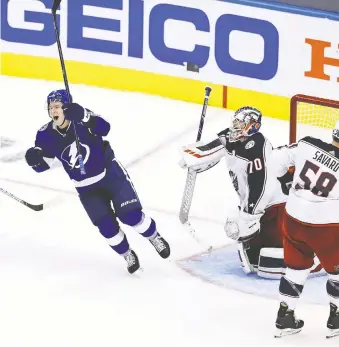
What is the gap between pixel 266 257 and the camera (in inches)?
284

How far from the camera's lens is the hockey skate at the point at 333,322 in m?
6.51

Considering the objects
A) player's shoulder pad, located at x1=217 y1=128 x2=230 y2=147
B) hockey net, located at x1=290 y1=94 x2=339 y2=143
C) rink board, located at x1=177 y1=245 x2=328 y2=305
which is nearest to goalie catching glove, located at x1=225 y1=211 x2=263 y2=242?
rink board, located at x1=177 y1=245 x2=328 y2=305

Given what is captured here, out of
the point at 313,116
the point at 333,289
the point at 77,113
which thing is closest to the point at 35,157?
the point at 77,113

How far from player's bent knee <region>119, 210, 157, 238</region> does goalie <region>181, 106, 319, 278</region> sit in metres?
0.35

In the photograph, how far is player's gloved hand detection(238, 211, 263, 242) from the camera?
7121mm

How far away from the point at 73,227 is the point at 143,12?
2.15 metres

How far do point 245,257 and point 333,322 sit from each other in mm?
911

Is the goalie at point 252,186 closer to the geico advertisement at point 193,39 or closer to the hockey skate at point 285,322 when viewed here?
the hockey skate at point 285,322

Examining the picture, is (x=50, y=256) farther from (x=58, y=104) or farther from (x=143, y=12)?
(x=143, y=12)

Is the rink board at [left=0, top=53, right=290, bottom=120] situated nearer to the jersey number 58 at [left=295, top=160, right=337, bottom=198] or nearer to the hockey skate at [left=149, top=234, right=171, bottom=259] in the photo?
the hockey skate at [left=149, top=234, right=171, bottom=259]

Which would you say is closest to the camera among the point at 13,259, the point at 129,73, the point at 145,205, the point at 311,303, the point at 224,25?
the point at 311,303

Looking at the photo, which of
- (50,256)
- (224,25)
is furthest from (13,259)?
(224,25)

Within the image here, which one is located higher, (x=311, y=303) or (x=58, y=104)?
(x=58, y=104)

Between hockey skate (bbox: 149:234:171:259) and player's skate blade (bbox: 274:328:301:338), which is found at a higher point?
player's skate blade (bbox: 274:328:301:338)
